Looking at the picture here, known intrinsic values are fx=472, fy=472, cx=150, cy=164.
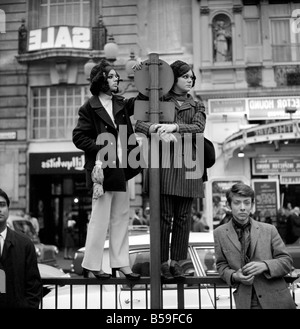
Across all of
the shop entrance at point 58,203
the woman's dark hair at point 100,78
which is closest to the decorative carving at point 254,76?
the shop entrance at point 58,203

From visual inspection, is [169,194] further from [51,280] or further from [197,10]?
[197,10]

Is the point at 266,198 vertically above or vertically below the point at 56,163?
below

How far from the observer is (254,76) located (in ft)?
43.8

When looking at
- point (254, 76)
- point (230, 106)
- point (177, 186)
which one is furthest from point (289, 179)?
Answer: point (177, 186)

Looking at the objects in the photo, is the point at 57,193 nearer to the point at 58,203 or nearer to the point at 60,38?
the point at 58,203

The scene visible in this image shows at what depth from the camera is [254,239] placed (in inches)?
121

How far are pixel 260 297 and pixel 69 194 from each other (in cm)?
1303

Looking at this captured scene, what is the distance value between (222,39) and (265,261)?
448 inches

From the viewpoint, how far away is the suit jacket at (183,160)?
328 cm

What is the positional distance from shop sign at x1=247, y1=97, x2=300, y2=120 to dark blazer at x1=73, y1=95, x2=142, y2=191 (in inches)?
271

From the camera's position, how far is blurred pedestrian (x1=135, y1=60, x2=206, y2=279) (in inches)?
129

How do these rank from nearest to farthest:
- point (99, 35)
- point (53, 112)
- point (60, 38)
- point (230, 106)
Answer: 1. point (99, 35)
2. point (60, 38)
3. point (230, 106)
4. point (53, 112)

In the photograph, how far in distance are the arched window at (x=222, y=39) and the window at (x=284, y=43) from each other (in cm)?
136
